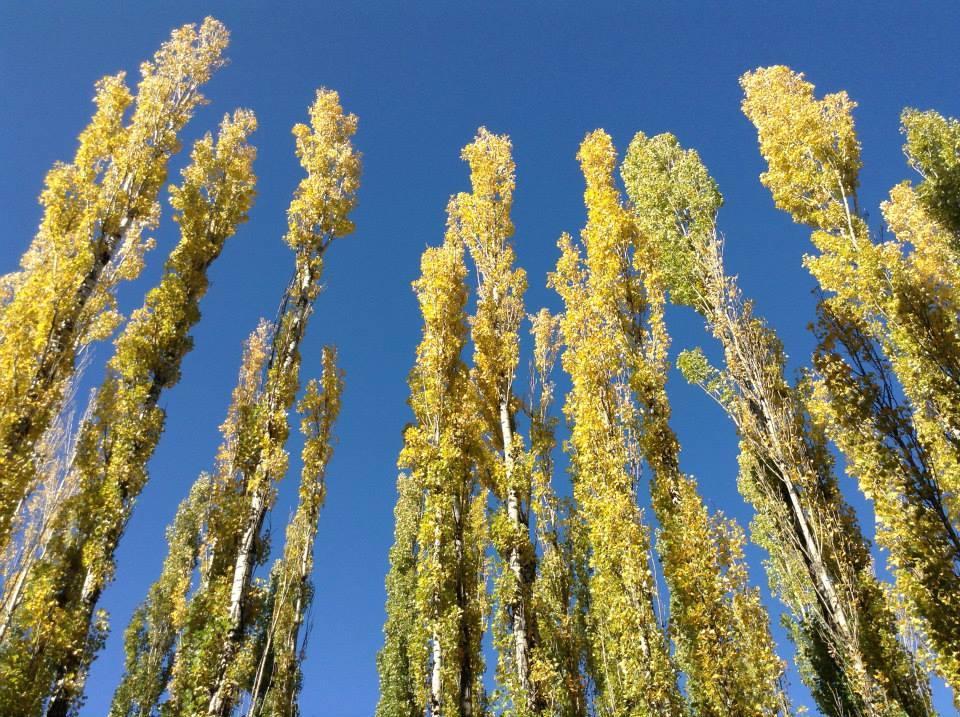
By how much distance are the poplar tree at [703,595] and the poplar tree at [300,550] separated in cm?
736

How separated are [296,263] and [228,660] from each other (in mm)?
8518

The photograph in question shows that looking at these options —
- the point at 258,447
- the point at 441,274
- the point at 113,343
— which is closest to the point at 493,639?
the point at 258,447

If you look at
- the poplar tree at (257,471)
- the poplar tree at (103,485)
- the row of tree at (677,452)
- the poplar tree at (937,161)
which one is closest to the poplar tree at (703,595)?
the row of tree at (677,452)

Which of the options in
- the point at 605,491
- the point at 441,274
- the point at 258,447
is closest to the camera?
the point at 605,491

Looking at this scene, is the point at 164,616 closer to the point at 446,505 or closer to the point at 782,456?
the point at 446,505

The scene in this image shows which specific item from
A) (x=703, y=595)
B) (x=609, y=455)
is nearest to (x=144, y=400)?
(x=609, y=455)

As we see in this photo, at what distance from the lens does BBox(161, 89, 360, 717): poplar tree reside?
28.9 feet

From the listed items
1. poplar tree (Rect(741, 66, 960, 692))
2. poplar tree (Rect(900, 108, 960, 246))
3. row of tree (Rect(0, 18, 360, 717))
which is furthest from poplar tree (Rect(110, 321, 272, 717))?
poplar tree (Rect(900, 108, 960, 246))

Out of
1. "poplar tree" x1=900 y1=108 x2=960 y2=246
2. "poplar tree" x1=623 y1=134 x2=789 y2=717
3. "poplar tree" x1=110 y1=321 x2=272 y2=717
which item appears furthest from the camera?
"poplar tree" x1=110 y1=321 x2=272 y2=717

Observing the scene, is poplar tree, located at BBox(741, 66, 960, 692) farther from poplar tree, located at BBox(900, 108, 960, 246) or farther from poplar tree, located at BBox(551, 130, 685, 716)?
poplar tree, located at BBox(551, 130, 685, 716)

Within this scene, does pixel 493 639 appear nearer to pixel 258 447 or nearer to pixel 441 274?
pixel 258 447

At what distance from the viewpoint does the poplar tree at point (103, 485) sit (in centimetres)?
843

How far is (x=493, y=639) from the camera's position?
8.98 metres

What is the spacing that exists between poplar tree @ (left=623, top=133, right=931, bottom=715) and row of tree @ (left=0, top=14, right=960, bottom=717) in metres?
0.05
